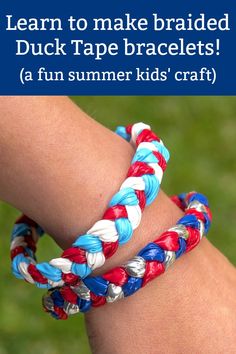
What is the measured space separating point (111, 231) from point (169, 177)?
1.43m

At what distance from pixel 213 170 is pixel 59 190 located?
1.53 metres

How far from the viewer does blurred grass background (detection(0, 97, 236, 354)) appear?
73.8 inches

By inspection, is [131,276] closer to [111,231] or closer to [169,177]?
[111,231]

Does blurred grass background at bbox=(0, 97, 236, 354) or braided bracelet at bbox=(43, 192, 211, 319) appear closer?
braided bracelet at bbox=(43, 192, 211, 319)

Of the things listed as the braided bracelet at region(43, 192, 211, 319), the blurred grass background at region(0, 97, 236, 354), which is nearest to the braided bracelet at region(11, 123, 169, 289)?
the braided bracelet at region(43, 192, 211, 319)

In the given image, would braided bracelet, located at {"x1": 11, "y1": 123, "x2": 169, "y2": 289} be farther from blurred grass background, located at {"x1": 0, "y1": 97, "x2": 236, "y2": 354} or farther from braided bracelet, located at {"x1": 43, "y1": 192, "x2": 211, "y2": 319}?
blurred grass background, located at {"x1": 0, "y1": 97, "x2": 236, "y2": 354}

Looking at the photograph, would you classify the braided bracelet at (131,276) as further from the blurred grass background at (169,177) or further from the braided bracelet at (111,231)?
the blurred grass background at (169,177)

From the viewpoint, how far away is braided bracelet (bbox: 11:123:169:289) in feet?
3.13

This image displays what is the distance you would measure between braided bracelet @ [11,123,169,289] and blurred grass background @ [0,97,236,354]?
736mm

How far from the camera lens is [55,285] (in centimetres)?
100

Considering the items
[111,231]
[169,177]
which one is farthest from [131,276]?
[169,177]

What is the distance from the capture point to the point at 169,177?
2.36 m

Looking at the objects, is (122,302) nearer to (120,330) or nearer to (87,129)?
(120,330)

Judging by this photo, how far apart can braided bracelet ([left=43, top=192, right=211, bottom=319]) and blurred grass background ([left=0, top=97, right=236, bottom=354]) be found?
77cm
